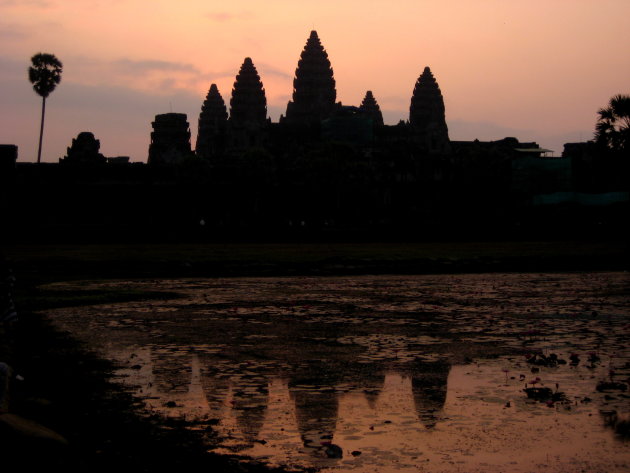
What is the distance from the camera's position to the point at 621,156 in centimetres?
5519

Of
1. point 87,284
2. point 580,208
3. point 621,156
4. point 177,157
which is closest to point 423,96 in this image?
point 177,157

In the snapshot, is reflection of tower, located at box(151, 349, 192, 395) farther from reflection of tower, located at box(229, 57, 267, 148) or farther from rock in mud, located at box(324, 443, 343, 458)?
reflection of tower, located at box(229, 57, 267, 148)

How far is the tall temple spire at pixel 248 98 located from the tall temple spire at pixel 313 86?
10078 mm

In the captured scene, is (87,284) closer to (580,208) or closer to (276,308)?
(276,308)

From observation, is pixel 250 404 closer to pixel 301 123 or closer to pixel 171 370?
pixel 171 370

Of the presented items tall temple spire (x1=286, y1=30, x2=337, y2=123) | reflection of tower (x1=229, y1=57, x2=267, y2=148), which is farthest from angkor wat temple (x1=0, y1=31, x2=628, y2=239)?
tall temple spire (x1=286, y1=30, x2=337, y2=123)

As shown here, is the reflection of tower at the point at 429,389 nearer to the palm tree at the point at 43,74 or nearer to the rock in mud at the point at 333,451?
the rock in mud at the point at 333,451

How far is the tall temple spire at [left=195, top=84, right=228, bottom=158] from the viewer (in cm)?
17488

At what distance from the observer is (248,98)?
15688 cm

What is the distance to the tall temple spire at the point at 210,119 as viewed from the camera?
175 meters

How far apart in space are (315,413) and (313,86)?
520 ft

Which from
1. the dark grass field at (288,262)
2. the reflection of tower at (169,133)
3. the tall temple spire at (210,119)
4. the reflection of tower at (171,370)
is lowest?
the reflection of tower at (171,370)

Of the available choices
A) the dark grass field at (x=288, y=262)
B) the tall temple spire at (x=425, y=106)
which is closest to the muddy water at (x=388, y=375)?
the dark grass field at (x=288, y=262)

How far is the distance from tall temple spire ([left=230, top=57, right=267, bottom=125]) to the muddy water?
132 m
